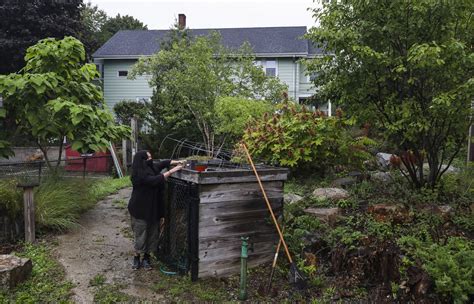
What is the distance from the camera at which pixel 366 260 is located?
13.7 ft

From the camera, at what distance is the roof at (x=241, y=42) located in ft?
75.3

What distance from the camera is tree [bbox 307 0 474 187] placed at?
589 cm

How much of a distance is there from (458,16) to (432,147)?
2.00m

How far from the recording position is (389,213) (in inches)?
218

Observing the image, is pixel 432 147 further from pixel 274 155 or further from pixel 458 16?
pixel 274 155

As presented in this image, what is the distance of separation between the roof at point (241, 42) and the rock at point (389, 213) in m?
17.4

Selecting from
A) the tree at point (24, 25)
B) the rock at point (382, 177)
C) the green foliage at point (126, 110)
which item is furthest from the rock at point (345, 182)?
the tree at point (24, 25)

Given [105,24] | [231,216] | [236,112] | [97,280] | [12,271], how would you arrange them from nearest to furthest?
[12,271]
[97,280]
[231,216]
[236,112]
[105,24]

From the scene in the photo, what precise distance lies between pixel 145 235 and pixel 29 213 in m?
1.80

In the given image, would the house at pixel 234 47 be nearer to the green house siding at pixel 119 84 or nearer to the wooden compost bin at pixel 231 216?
the green house siding at pixel 119 84

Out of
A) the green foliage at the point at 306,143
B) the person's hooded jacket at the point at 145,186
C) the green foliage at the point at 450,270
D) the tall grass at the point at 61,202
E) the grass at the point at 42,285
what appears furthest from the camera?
the green foliage at the point at 306,143

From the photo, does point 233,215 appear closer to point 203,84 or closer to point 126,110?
point 203,84

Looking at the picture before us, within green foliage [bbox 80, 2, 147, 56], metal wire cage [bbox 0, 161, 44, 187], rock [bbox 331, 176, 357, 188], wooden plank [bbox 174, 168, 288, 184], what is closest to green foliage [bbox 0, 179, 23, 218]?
metal wire cage [bbox 0, 161, 44, 187]

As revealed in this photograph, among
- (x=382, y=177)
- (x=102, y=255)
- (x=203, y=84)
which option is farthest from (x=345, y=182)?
(x=203, y=84)
